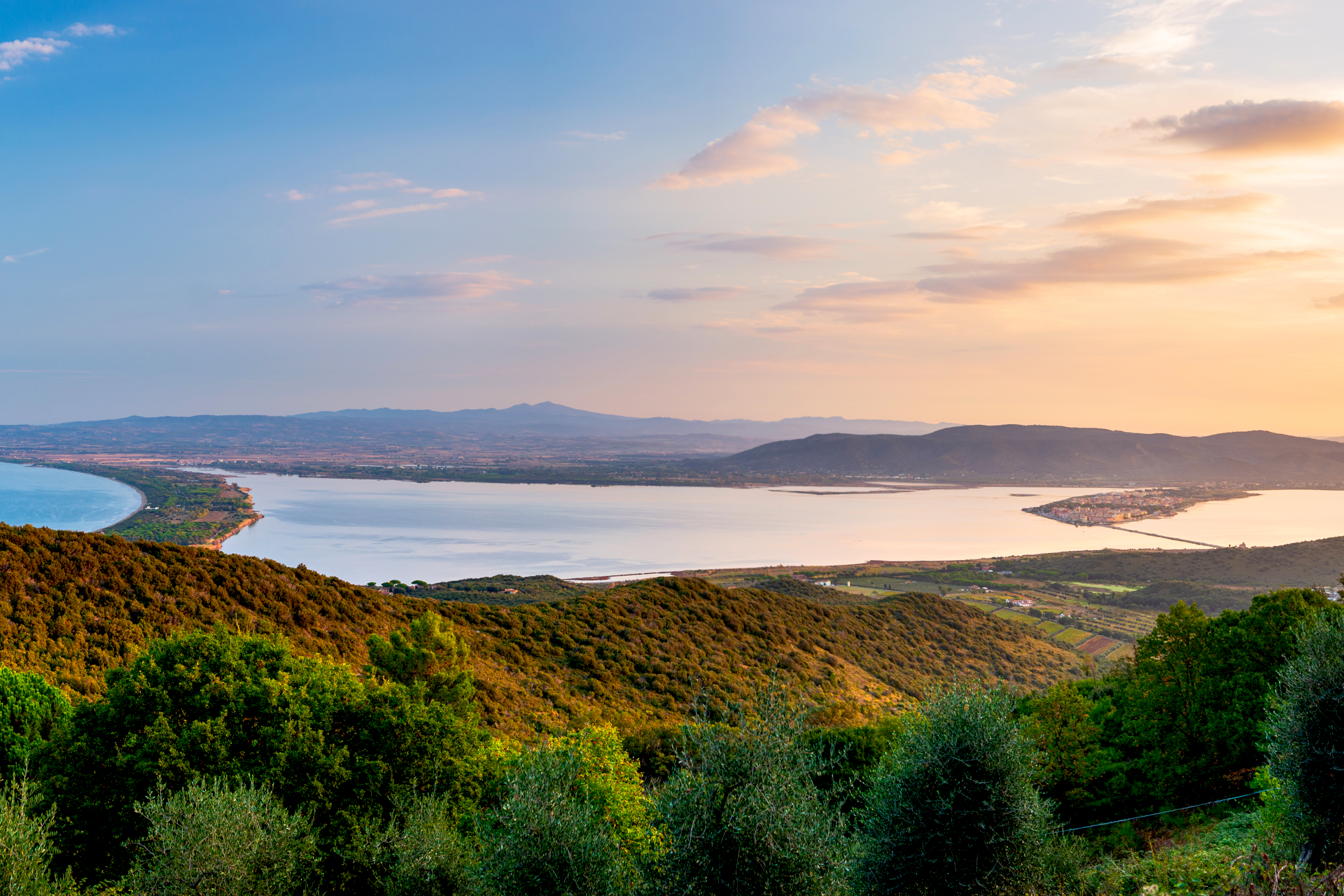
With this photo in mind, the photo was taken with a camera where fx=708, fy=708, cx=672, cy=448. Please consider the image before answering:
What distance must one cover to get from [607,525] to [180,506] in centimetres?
5436

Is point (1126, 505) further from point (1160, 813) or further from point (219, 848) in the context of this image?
point (219, 848)

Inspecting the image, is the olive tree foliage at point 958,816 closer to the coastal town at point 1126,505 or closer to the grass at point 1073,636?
the grass at point 1073,636

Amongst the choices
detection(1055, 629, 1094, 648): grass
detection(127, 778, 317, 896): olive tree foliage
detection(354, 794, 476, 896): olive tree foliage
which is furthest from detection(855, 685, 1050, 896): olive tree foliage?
detection(1055, 629, 1094, 648): grass

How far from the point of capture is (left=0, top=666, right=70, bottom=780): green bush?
1166 centimetres

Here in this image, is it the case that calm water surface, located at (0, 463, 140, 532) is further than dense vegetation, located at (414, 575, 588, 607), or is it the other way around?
calm water surface, located at (0, 463, 140, 532)

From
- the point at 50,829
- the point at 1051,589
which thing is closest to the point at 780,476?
the point at 1051,589

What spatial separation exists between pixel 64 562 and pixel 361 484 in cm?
12880

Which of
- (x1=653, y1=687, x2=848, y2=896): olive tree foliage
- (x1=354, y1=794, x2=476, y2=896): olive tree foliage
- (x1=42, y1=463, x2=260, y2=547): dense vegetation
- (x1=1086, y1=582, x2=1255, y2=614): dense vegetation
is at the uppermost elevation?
(x1=653, y1=687, x2=848, y2=896): olive tree foliage

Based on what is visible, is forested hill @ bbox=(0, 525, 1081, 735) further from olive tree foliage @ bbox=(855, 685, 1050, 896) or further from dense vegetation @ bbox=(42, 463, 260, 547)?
dense vegetation @ bbox=(42, 463, 260, 547)

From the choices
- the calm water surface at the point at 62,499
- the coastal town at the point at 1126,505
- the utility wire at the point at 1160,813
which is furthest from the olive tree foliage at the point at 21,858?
the coastal town at the point at 1126,505

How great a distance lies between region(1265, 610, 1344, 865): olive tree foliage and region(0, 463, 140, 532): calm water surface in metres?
63.4

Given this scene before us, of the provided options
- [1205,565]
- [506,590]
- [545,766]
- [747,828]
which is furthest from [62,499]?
[1205,565]

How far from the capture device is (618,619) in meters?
31.8

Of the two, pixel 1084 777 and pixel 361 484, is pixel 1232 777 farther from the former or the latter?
pixel 361 484
